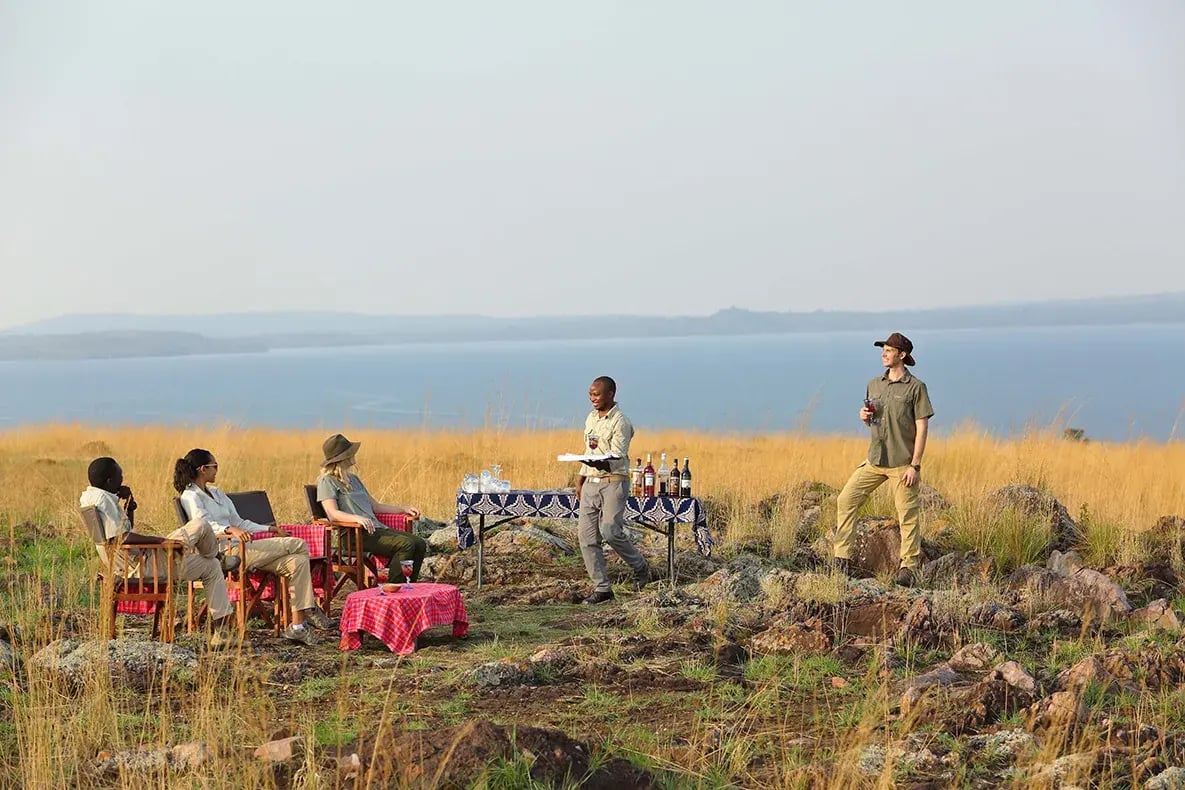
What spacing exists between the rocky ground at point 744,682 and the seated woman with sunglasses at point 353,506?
649 millimetres

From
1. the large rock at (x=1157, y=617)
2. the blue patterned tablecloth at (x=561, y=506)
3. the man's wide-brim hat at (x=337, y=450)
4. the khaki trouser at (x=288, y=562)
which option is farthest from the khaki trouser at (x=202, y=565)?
the large rock at (x=1157, y=617)

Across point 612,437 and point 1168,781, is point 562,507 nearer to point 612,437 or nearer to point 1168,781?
point 612,437

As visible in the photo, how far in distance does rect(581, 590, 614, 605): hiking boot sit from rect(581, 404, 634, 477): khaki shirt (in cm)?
81

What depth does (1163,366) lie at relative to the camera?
541 feet

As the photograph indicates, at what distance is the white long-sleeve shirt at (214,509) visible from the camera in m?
7.93

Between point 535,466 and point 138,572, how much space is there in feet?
26.8

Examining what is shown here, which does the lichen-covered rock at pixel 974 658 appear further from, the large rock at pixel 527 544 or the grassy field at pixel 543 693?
the large rock at pixel 527 544

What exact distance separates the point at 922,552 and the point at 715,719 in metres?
4.82

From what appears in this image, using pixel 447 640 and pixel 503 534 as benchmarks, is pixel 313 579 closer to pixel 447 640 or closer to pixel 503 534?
pixel 447 640

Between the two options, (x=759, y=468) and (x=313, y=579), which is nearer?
(x=313, y=579)

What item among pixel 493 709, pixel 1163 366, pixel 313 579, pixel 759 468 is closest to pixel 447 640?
pixel 313 579

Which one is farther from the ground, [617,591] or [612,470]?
[612,470]

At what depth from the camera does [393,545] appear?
9.18 metres

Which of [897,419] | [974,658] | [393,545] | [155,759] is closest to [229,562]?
[393,545]
